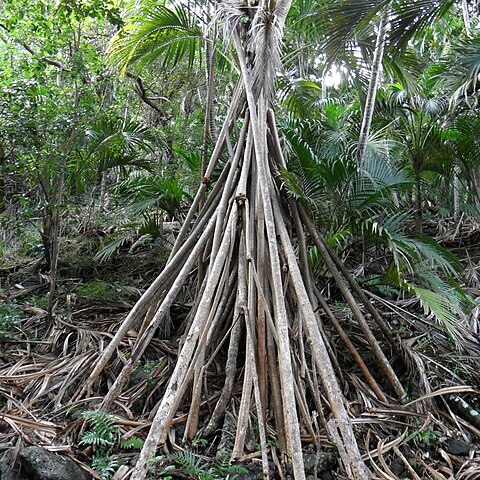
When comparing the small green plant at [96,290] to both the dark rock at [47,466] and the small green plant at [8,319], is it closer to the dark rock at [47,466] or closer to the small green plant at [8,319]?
the small green plant at [8,319]

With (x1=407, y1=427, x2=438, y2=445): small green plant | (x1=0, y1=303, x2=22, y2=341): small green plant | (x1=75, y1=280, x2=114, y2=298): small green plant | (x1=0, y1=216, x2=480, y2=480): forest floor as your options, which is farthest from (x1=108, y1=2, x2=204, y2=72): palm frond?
(x1=407, y1=427, x2=438, y2=445): small green plant

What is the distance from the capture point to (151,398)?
279 centimetres

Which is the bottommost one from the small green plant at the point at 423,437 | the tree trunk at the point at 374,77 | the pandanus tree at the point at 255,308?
the small green plant at the point at 423,437

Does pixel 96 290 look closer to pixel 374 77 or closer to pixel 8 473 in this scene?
pixel 8 473

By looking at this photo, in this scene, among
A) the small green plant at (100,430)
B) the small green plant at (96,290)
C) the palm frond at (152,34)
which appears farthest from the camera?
the small green plant at (96,290)

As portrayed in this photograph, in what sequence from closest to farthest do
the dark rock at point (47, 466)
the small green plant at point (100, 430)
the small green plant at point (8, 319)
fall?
the dark rock at point (47, 466) → the small green plant at point (100, 430) → the small green plant at point (8, 319)

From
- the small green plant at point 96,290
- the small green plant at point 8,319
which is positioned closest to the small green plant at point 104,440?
the small green plant at point 8,319

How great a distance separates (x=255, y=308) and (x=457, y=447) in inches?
51.8

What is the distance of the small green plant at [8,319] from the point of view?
11.2ft

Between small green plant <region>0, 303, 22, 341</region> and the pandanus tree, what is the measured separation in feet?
3.49

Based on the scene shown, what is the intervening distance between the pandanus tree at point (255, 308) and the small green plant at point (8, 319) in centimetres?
106

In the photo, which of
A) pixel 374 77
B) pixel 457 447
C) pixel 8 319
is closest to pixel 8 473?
pixel 8 319

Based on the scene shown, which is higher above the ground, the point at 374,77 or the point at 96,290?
the point at 374,77

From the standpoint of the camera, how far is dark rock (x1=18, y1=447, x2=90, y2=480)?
6.63 ft
